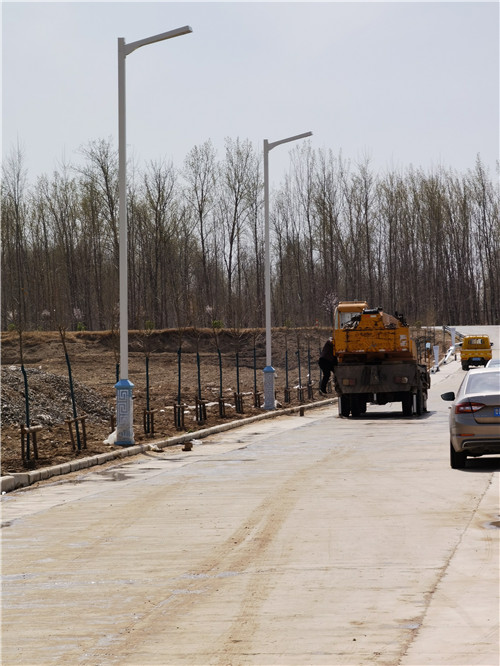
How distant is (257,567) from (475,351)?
5182 cm

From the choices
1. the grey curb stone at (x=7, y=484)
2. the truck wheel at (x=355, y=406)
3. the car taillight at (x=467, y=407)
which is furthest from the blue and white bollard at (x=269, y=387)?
the grey curb stone at (x=7, y=484)

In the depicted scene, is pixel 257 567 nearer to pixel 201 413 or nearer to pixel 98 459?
pixel 98 459

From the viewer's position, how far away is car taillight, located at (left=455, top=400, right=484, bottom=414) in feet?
53.1

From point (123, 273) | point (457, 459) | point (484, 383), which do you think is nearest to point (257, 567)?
point (457, 459)

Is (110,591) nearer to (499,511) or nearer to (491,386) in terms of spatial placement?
(499,511)

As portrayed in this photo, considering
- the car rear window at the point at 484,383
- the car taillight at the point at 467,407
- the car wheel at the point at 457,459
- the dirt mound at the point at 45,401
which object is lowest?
the car wheel at the point at 457,459

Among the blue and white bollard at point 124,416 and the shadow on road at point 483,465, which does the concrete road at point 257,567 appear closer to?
the shadow on road at point 483,465

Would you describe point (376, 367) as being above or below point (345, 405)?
above

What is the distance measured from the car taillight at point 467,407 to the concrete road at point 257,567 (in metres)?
0.93

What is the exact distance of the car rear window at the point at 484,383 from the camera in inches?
A: 651

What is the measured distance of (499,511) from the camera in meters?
11.9

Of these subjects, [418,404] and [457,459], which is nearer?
[457,459]

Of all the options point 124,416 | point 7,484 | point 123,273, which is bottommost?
point 7,484

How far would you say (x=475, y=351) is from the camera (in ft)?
196
